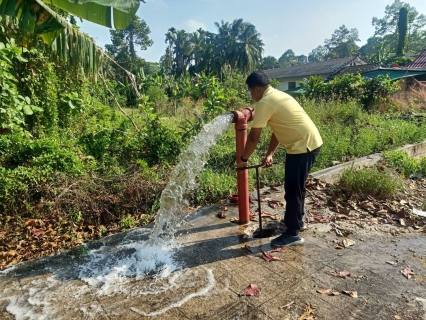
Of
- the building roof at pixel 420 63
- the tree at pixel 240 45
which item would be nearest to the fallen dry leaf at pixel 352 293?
the building roof at pixel 420 63

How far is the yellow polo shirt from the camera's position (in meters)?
2.92

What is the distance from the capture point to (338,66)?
3027cm

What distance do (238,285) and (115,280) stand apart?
1083 mm

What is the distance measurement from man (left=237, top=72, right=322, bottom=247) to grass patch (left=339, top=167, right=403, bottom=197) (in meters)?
1.84

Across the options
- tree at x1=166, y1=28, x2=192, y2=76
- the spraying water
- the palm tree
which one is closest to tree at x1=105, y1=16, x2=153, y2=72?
tree at x1=166, y1=28, x2=192, y2=76

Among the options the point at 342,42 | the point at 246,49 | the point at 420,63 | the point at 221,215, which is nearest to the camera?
the point at 221,215

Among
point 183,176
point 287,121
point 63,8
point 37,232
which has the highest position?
point 63,8

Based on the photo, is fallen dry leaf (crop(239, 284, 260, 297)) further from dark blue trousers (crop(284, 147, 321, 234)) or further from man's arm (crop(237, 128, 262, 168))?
man's arm (crop(237, 128, 262, 168))

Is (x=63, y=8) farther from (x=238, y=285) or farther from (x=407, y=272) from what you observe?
(x=407, y=272)

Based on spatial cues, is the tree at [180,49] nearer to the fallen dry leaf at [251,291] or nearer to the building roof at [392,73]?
the building roof at [392,73]

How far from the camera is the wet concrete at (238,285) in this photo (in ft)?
7.35

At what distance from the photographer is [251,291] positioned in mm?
2428

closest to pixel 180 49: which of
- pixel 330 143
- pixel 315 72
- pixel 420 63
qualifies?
pixel 315 72

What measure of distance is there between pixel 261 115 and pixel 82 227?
2.60 m
